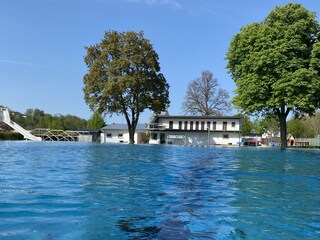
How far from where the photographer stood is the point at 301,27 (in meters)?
29.5

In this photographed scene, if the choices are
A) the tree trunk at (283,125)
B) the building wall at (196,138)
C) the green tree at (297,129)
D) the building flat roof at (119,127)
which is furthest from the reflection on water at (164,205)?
the green tree at (297,129)

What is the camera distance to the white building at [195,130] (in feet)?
172

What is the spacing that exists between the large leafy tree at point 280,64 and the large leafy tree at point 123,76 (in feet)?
48.9

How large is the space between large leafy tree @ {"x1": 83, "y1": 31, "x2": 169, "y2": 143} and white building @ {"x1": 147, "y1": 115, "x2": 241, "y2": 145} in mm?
8410

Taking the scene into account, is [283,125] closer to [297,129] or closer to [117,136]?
[117,136]

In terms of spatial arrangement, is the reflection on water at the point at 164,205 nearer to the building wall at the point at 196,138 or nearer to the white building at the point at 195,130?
the white building at the point at 195,130

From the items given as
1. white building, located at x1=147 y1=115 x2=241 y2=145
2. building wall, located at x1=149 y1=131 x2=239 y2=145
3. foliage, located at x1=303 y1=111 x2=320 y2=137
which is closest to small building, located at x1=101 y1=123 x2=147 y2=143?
white building, located at x1=147 y1=115 x2=241 y2=145

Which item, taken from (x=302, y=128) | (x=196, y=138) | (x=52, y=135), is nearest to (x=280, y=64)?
(x=196, y=138)

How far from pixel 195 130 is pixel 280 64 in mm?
25877

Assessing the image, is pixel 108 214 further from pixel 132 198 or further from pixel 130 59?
pixel 130 59

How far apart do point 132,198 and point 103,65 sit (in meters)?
40.1

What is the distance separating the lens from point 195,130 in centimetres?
5306

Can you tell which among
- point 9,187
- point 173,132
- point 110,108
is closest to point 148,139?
point 173,132

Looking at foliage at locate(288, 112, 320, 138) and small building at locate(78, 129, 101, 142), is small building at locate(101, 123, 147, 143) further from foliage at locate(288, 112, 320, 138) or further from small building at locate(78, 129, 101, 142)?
foliage at locate(288, 112, 320, 138)
